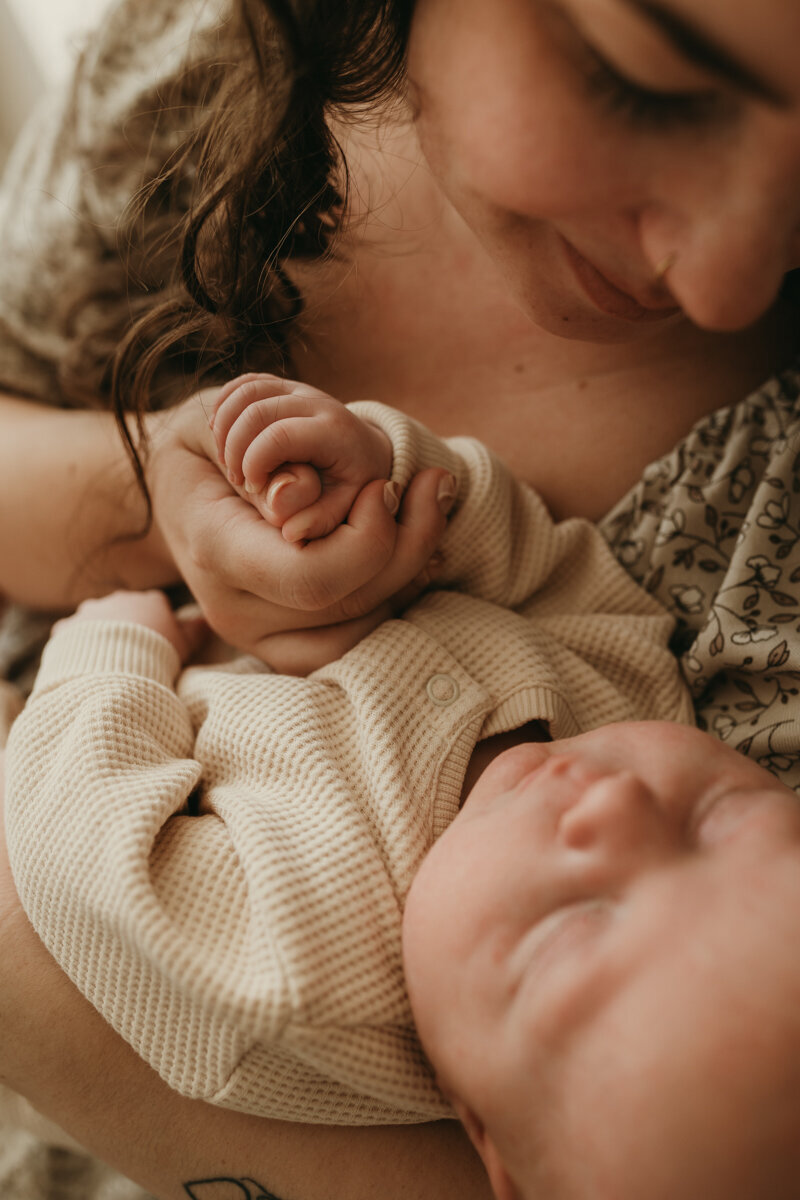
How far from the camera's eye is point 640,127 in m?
0.49

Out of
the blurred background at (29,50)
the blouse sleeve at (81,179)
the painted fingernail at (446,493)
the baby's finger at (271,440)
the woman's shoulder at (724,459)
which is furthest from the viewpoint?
the blurred background at (29,50)

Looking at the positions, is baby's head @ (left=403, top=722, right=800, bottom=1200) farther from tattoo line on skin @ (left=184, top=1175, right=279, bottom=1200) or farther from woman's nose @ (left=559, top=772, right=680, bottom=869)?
tattoo line on skin @ (left=184, top=1175, right=279, bottom=1200)

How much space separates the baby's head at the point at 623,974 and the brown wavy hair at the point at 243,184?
0.52 meters

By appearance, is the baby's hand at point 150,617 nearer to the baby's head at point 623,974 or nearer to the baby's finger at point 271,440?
the baby's finger at point 271,440

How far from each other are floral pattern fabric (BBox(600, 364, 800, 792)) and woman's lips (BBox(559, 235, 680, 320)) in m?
0.29

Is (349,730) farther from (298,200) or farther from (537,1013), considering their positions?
(298,200)

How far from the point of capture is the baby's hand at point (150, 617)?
3.07ft

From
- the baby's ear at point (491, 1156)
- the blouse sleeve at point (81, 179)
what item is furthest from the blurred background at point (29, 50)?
the baby's ear at point (491, 1156)

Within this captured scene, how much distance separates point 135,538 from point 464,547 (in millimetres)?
440

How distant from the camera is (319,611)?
81 cm

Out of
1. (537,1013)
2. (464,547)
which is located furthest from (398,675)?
(537,1013)

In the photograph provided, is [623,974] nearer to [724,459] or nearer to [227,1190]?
[227,1190]

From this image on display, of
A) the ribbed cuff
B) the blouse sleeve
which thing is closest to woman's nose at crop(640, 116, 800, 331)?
the ribbed cuff

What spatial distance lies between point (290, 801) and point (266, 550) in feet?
0.73
